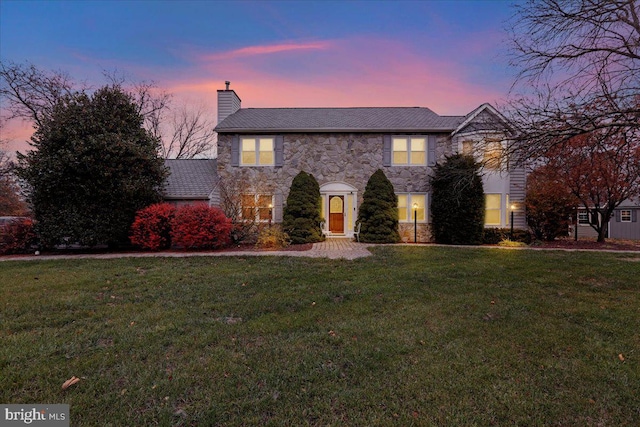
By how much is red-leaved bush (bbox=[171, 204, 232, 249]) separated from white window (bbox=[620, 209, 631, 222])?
29891 millimetres

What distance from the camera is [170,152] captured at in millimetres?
24422

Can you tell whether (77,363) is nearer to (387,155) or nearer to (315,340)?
(315,340)

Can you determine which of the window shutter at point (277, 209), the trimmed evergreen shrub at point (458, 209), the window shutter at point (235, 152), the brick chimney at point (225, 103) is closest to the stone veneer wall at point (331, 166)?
the window shutter at point (235, 152)

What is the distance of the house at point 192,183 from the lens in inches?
504

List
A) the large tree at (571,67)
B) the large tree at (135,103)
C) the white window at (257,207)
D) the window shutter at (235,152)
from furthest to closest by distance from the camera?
the large tree at (135,103) → the window shutter at (235,152) → the white window at (257,207) → the large tree at (571,67)

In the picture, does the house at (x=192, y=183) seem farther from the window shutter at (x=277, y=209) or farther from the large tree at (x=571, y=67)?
the large tree at (x=571, y=67)

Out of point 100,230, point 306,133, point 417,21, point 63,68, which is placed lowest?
point 100,230

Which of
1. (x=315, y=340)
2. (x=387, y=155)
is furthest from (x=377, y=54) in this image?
(x=315, y=340)

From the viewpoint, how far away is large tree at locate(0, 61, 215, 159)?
15.7 meters

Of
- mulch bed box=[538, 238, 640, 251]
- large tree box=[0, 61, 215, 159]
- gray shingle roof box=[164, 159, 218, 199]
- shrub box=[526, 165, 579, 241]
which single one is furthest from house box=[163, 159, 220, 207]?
shrub box=[526, 165, 579, 241]

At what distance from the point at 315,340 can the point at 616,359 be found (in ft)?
9.50

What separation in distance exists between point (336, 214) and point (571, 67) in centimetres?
968

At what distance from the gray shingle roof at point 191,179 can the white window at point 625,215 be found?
98.9 ft

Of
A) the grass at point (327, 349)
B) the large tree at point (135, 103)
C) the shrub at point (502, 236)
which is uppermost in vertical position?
the large tree at point (135, 103)
